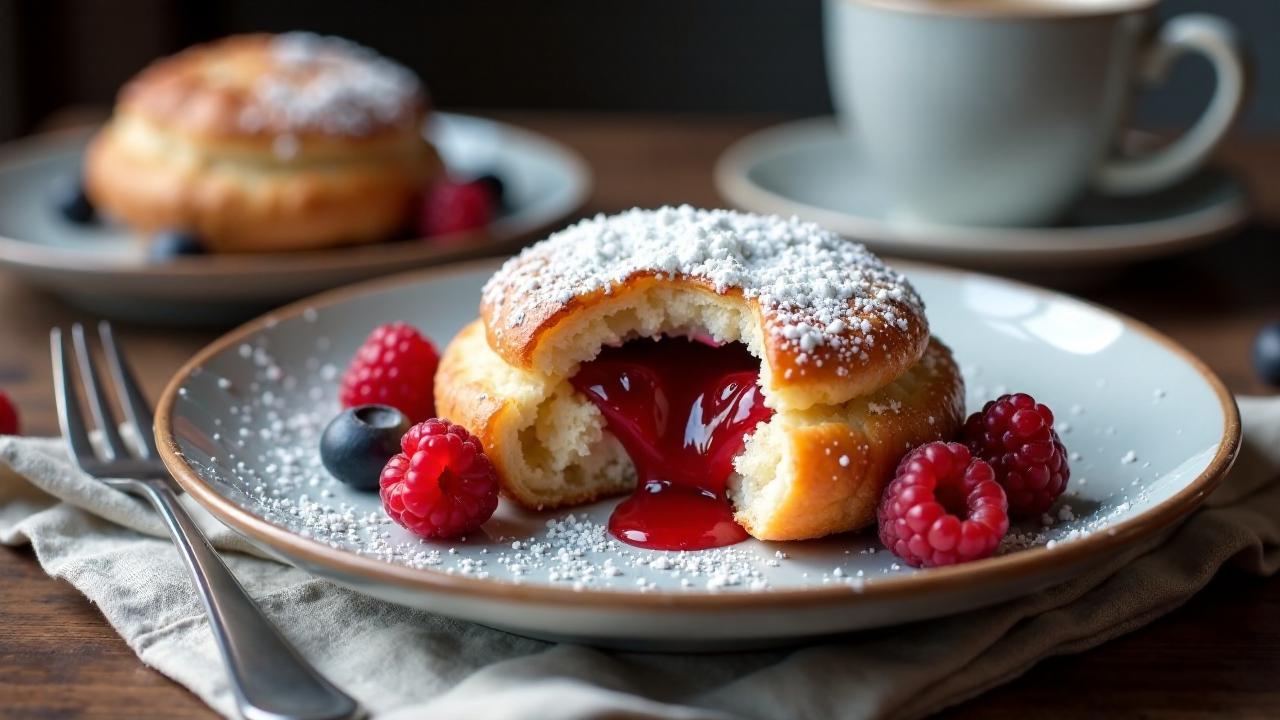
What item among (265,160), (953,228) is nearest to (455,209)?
(265,160)

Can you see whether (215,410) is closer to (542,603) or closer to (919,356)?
(542,603)

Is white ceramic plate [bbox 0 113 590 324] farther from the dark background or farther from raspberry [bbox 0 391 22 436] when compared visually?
the dark background

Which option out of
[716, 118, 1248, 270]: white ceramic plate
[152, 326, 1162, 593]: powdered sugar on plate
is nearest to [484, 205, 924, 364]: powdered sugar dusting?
[152, 326, 1162, 593]: powdered sugar on plate

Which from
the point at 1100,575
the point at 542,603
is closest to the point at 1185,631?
the point at 1100,575

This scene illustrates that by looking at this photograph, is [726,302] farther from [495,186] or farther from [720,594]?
[495,186]

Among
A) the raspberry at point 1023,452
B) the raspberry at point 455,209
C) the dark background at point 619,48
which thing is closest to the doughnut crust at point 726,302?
the raspberry at point 1023,452

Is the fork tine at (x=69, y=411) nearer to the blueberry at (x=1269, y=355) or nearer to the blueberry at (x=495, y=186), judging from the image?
the blueberry at (x=495, y=186)
